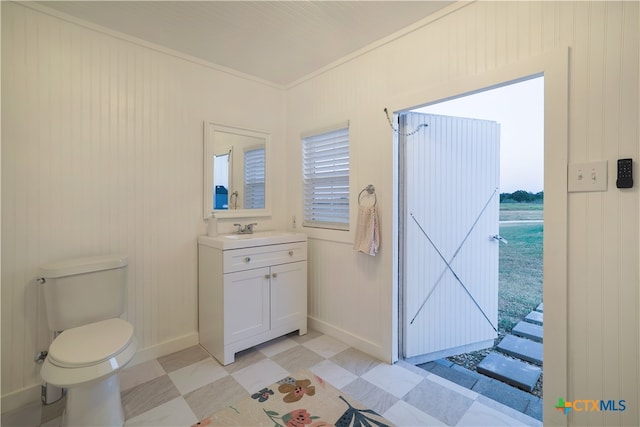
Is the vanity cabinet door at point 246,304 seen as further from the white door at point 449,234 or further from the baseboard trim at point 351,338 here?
the white door at point 449,234

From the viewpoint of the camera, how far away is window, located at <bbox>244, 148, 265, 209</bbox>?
9.18ft

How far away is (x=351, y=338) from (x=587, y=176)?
1920mm

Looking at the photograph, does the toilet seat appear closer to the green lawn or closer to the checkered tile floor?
the checkered tile floor

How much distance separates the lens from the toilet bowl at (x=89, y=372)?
138cm

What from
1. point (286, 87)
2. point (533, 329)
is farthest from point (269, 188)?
point (533, 329)

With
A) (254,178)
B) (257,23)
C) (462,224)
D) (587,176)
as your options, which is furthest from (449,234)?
(257,23)

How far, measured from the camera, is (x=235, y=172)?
271 cm

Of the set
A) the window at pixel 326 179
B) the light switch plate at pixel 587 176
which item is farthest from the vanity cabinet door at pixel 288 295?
the light switch plate at pixel 587 176

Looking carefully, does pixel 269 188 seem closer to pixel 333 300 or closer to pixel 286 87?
pixel 286 87

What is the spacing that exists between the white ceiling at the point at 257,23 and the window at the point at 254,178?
2.73 feet

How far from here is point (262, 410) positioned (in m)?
1.71

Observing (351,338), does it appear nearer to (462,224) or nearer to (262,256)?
(262,256)

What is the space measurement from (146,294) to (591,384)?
9.15ft

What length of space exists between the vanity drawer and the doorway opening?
0.91 meters
